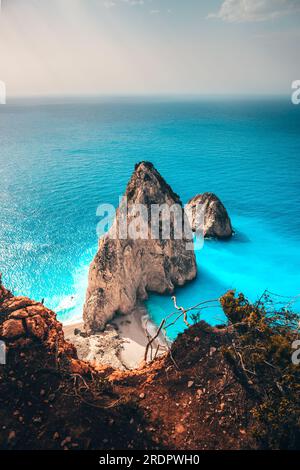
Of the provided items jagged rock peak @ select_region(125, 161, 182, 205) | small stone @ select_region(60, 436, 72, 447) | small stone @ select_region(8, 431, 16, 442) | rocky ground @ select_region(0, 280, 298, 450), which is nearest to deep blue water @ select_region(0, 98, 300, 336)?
rocky ground @ select_region(0, 280, 298, 450)

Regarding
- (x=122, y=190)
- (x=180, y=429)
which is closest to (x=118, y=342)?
(x=180, y=429)

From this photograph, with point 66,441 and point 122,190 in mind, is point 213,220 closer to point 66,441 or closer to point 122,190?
point 122,190

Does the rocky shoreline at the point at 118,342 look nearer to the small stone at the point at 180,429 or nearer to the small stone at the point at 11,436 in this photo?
the small stone at the point at 180,429

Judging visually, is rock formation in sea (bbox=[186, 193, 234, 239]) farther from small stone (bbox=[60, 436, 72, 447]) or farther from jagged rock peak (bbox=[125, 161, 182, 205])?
small stone (bbox=[60, 436, 72, 447])

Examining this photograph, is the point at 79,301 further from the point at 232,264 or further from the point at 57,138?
the point at 57,138

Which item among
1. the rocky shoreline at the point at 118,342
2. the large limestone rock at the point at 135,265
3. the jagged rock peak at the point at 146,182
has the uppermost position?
the jagged rock peak at the point at 146,182

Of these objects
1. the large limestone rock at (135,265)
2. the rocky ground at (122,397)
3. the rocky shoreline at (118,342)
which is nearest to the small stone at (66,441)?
the rocky ground at (122,397)
